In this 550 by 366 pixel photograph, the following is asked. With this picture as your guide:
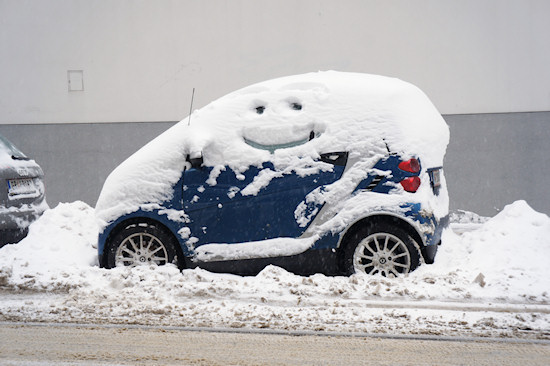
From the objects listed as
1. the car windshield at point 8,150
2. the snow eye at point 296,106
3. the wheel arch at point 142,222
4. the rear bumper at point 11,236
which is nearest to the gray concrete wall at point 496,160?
the car windshield at point 8,150

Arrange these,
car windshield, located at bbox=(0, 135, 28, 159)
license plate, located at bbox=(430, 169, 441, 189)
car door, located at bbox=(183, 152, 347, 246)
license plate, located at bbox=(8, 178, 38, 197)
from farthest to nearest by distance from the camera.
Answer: car windshield, located at bbox=(0, 135, 28, 159) < license plate, located at bbox=(8, 178, 38, 197) < license plate, located at bbox=(430, 169, 441, 189) < car door, located at bbox=(183, 152, 347, 246)

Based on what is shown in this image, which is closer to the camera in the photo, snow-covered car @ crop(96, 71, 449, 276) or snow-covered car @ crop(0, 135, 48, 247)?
snow-covered car @ crop(96, 71, 449, 276)

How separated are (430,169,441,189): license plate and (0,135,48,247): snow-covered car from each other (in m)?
4.50

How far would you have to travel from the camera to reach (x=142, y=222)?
6.39 m

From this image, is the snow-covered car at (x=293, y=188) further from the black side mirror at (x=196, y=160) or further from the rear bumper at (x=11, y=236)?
the rear bumper at (x=11, y=236)

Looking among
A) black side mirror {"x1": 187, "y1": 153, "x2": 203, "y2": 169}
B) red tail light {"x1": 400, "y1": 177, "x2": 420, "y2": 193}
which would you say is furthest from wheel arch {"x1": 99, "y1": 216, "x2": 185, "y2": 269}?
red tail light {"x1": 400, "y1": 177, "x2": 420, "y2": 193}

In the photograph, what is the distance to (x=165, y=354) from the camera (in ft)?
13.6

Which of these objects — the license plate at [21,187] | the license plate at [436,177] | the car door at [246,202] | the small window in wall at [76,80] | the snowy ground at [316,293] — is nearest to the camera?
the snowy ground at [316,293]

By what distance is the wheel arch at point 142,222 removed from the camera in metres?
6.32

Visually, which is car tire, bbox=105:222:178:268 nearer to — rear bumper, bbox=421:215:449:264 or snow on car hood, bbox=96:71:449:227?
snow on car hood, bbox=96:71:449:227

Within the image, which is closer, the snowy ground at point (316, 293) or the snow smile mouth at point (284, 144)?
the snowy ground at point (316, 293)

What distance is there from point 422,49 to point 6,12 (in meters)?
8.85

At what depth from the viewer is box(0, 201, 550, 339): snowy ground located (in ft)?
15.9

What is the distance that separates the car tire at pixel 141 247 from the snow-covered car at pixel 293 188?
10mm
